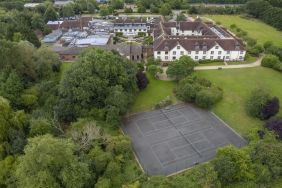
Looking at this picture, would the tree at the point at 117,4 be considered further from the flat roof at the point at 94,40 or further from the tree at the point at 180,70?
the tree at the point at 180,70

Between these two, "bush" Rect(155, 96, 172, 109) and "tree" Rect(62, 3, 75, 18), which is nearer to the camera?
"bush" Rect(155, 96, 172, 109)

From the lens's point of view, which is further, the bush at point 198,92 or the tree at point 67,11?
the tree at point 67,11

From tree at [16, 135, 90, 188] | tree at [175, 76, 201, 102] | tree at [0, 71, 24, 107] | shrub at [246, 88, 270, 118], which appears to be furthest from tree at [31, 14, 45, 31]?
shrub at [246, 88, 270, 118]

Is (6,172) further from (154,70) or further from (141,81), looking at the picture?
(154,70)

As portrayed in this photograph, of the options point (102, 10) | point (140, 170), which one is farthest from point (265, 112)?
point (102, 10)

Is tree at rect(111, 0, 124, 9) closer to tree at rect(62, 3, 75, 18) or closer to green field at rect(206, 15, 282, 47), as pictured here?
tree at rect(62, 3, 75, 18)

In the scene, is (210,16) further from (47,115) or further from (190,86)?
(47,115)

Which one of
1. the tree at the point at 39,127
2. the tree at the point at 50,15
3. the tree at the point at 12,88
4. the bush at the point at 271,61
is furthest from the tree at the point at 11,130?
the tree at the point at 50,15

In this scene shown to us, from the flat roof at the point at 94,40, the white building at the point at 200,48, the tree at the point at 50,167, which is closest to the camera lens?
the tree at the point at 50,167
